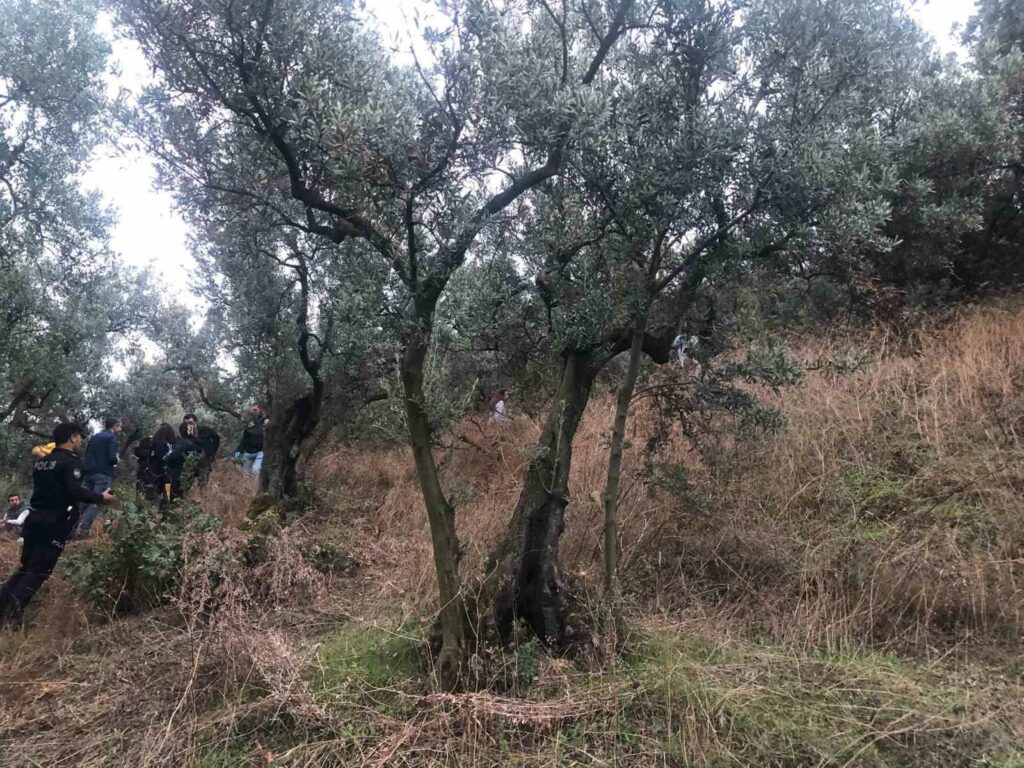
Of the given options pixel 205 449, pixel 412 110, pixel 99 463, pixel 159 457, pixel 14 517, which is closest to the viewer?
pixel 412 110

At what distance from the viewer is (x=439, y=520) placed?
402cm

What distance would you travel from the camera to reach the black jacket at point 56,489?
18.7ft

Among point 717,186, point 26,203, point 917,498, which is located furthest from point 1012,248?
point 26,203

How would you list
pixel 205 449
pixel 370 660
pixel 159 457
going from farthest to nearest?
pixel 205 449 < pixel 159 457 < pixel 370 660

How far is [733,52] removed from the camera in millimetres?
4285

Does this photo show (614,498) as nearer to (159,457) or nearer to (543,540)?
(543,540)

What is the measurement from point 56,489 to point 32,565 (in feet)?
2.04

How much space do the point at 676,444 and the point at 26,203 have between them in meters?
7.61

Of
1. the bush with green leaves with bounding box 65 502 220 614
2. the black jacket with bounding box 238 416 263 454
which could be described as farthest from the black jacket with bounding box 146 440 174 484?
the bush with green leaves with bounding box 65 502 220 614

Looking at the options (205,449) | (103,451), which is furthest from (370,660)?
(205,449)

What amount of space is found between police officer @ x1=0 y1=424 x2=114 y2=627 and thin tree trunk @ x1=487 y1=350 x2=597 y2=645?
3.70 meters

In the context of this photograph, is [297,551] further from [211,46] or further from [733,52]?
[733,52]

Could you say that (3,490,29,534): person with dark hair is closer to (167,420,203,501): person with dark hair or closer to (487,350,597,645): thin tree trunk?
(167,420,203,501): person with dark hair

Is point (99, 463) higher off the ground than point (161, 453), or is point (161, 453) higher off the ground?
point (161, 453)
